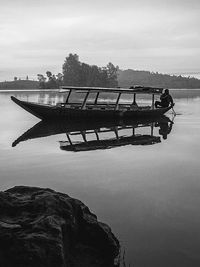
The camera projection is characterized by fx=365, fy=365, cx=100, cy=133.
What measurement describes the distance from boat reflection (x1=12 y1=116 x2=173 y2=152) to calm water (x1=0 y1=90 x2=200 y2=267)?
837mm

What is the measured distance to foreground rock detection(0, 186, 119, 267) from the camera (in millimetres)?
5383

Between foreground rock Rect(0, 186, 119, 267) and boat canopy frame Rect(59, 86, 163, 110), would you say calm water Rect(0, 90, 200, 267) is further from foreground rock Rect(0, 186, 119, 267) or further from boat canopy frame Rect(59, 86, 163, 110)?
boat canopy frame Rect(59, 86, 163, 110)

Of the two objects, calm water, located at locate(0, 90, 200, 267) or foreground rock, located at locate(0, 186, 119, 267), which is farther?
calm water, located at locate(0, 90, 200, 267)

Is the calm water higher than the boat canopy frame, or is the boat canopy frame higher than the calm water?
the boat canopy frame

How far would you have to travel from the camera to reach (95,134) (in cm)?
2681

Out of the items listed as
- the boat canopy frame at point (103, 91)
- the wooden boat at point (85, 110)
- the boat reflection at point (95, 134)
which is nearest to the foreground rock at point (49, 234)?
the boat reflection at point (95, 134)

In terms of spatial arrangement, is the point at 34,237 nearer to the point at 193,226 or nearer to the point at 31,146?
the point at 193,226

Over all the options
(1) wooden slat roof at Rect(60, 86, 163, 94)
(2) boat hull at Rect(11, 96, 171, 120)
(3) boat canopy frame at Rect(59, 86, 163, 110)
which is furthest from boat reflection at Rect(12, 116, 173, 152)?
(1) wooden slat roof at Rect(60, 86, 163, 94)

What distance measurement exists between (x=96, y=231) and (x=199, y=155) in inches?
506

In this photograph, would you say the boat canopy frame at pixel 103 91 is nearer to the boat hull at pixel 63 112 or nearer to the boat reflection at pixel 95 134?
the boat hull at pixel 63 112

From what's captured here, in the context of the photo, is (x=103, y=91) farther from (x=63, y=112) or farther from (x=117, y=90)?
(x=63, y=112)

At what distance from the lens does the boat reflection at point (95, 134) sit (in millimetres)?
22531

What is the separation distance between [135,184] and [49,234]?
7.56 metres

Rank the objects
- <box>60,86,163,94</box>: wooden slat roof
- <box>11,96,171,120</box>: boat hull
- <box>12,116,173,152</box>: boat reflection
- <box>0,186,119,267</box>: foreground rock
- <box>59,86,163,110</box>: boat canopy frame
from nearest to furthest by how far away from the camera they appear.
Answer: <box>0,186,119,267</box>: foreground rock, <box>12,116,173,152</box>: boat reflection, <box>11,96,171,120</box>: boat hull, <box>59,86,163,110</box>: boat canopy frame, <box>60,86,163,94</box>: wooden slat roof
